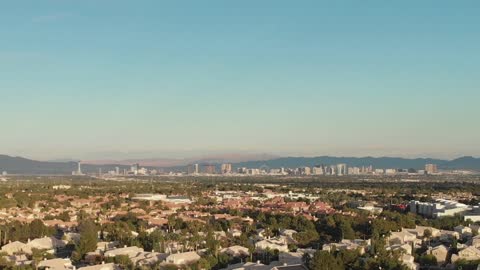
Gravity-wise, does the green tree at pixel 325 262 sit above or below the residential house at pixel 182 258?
above

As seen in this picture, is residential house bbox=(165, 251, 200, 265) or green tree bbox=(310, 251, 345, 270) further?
residential house bbox=(165, 251, 200, 265)

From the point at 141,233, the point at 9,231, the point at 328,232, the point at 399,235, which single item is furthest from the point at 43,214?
the point at 399,235

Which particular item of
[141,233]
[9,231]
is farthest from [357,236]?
[9,231]

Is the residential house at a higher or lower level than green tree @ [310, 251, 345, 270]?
lower

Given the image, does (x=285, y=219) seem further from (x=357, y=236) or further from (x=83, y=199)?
(x=83, y=199)

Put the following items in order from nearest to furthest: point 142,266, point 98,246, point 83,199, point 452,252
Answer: point 142,266 → point 452,252 → point 98,246 → point 83,199

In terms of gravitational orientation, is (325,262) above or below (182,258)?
above

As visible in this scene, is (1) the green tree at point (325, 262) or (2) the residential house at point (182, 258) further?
(2) the residential house at point (182, 258)

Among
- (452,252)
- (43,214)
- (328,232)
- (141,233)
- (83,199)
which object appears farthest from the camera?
(83,199)

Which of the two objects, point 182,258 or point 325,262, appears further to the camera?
point 182,258

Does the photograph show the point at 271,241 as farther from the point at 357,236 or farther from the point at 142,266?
the point at 142,266

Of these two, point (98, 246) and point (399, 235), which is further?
point (399, 235)
